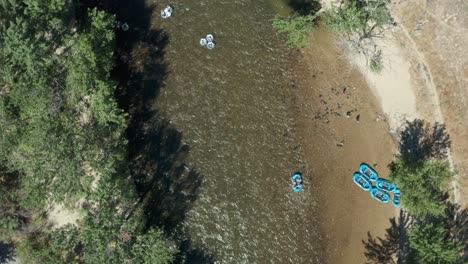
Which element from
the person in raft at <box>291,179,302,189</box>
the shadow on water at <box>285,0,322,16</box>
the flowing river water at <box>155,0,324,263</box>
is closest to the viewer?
the flowing river water at <box>155,0,324,263</box>

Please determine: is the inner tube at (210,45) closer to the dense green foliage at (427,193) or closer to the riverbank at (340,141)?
the riverbank at (340,141)

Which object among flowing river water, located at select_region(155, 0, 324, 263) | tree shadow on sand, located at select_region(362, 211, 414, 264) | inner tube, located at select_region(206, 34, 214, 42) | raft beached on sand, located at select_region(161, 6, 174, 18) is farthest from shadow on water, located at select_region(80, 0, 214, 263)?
tree shadow on sand, located at select_region(362, 211, 414, 264)

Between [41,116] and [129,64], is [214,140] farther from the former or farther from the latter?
[41,116]

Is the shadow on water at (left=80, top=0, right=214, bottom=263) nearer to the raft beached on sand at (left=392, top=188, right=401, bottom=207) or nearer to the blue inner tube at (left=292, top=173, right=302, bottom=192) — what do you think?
the blue inner tube at (left=292, top=173, right=302, bottom=192)

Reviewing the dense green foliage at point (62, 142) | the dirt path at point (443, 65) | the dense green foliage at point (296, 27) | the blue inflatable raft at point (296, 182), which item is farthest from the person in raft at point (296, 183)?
the dirt path at point (443, 65)

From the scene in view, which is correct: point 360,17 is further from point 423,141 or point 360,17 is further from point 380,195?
point 380,195

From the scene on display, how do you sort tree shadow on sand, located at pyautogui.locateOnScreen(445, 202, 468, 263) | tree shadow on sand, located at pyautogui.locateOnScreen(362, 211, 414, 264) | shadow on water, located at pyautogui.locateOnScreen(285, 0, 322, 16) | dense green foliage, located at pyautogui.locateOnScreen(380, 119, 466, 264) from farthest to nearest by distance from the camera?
shadow on water, located at pyautogui.locateOnScreen(285, 0, 322, 16)
tree shadow on sand, located at pyautogui.locateOnScreen(362, 211, 414, 264)
tree shadow on sand, located at pyautogui.locateOnScreen(445, 202, 468, 263)
dense green foliage, located at pyautogui.locateOnScreen(380, 119, 466, 264)

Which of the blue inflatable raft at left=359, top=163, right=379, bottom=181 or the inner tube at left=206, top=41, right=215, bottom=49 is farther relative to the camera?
the inner tube at left=206, top=41, right=215, bottom=49

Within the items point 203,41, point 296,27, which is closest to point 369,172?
point 296,27
